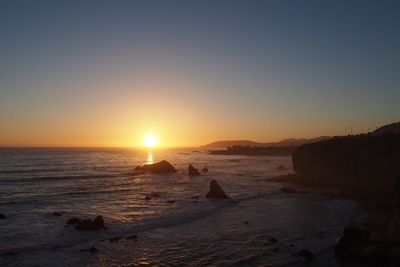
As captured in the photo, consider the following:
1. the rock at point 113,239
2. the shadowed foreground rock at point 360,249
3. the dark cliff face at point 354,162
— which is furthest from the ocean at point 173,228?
the dark cliff face at point 354,162

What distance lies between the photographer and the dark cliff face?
44.3m

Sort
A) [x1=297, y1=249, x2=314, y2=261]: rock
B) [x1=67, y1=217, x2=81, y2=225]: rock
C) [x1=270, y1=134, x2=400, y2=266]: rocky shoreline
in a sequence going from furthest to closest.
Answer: [x1=67, y1=217, x2=81, y2=225]: rock → [x1=297, y1=249, x2=314, y2=261]: rock → [x1=270, y1=134, x2=400, y2=266]: rocky shoreline

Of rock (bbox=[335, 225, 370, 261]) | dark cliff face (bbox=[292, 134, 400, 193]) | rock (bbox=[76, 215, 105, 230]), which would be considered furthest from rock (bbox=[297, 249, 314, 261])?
dark cliff face (bbox=[292, 134, 400, 193])

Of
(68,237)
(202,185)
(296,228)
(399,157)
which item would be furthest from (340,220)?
(202,185)

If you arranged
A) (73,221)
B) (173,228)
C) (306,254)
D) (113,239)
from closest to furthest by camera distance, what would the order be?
(306,254) → (113,239) → (173,228) → (73,221)

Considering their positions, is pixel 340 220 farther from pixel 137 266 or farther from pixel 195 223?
pixel 137 266

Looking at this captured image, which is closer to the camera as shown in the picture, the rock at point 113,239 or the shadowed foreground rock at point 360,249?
the shadowed foreground rock at point 360,249

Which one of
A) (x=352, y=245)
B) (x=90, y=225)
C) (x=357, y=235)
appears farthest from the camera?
(x=90, y=225)

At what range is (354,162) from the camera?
51.7 m

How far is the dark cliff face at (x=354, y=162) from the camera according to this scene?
4428 cm

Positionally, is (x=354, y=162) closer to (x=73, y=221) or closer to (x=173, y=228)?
(x=173, y=228)

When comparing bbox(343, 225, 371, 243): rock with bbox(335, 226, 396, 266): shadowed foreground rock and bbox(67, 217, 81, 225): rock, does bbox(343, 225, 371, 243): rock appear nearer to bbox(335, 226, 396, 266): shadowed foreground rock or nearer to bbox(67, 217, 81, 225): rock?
bbox(335, 226, 396, 266): shadowed foreground rock

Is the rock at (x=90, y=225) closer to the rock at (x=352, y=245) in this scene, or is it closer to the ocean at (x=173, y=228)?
the ocean at (x=173, y=228)

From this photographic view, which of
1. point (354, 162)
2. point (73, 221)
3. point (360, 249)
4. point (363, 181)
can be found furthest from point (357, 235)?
point (354, 162)
